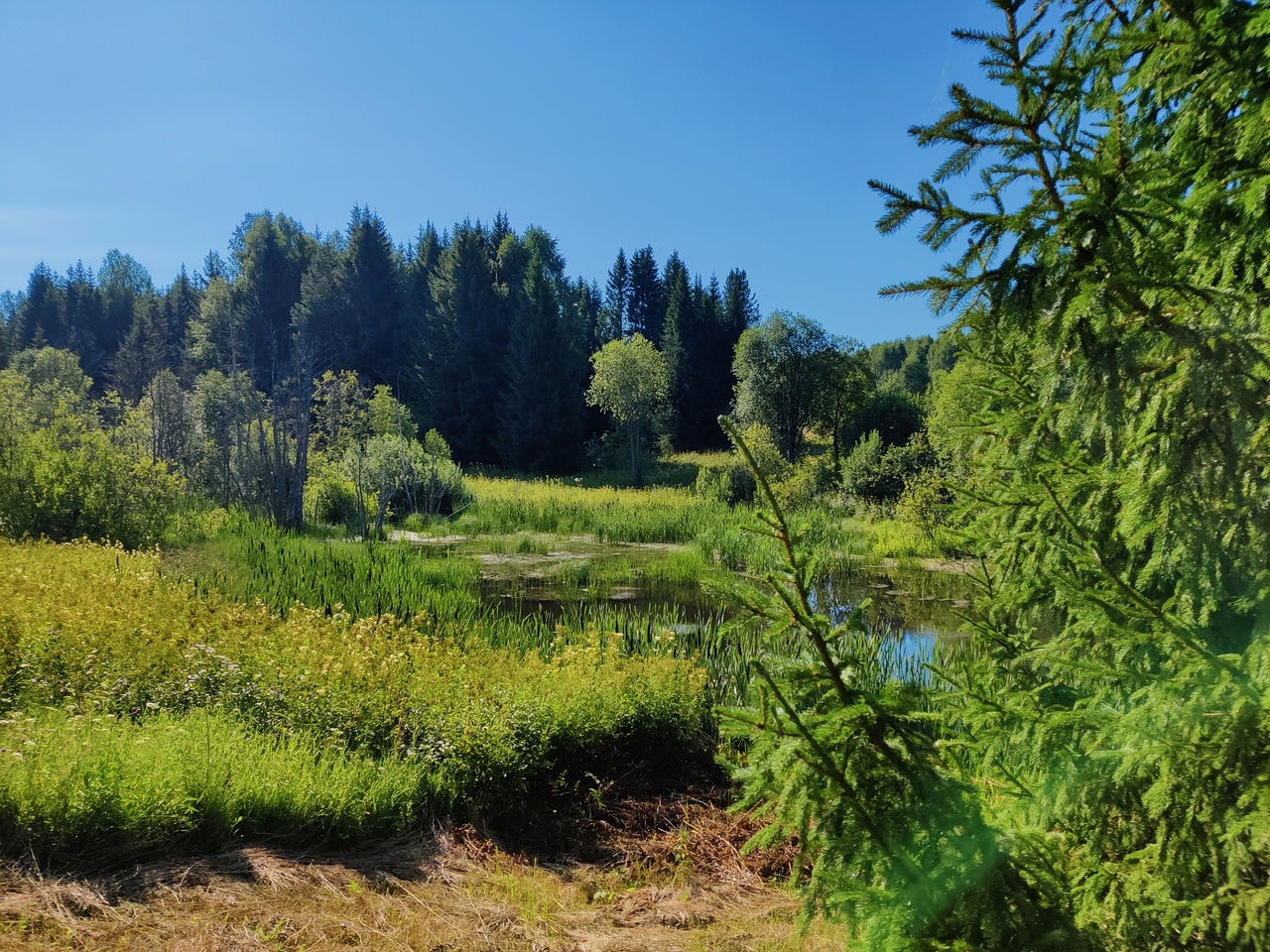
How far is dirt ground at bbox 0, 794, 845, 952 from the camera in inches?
99.2

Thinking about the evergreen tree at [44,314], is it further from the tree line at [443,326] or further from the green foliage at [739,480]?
the green foliage at [739,480]

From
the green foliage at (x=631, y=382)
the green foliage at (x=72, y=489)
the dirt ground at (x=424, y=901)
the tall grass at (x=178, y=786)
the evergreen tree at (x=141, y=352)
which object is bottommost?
the dirt ground at (x=424, y=901)

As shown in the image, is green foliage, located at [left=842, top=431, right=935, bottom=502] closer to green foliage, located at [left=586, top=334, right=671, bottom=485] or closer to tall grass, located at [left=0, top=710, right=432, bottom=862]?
green foliage, located at [left=586, top=334, right=671, bottom=485]

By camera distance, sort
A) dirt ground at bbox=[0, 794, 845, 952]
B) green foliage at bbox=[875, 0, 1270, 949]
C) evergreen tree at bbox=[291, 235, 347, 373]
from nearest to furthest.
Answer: green foliage at bbox=[875, 0, 1270, 949] < dirt ground at bbox=[0, 794, 845, 952] < evergreen tree at bbox=[291, 235, 347, 373]

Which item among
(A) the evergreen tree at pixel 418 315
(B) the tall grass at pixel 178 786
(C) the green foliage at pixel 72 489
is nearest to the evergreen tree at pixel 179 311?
(A) the evergreen tree at pixel 418 315

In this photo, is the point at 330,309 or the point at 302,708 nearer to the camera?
the point at 302,708

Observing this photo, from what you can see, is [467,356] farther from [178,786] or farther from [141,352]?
[178,786]

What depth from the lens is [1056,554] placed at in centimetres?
197

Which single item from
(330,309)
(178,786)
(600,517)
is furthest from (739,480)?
(330,309)

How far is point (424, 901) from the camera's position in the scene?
2.92 metres

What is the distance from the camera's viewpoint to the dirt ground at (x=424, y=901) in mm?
2520

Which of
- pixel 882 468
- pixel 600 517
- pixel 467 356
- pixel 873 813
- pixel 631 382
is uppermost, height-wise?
Answer: pixel 467 356

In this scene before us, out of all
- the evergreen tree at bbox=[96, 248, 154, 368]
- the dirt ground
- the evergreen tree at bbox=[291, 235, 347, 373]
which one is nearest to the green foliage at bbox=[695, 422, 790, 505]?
the dirt ground

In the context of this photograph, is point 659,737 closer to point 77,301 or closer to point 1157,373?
point 1157,373
